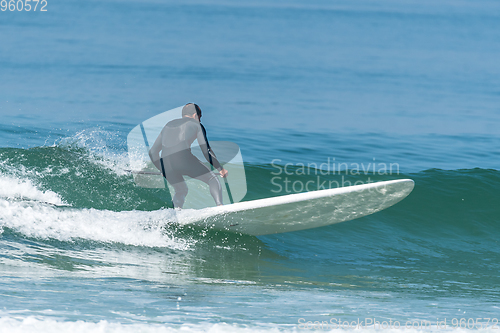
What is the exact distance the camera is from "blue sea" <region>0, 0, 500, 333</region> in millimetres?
4453

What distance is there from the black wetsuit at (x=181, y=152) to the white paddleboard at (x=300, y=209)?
289 millimetres

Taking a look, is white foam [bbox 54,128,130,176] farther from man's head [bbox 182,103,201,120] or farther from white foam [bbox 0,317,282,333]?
white foam [bbox 0,317,282,333]

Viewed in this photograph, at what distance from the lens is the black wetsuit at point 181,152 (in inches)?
251

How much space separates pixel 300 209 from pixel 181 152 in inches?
65.4

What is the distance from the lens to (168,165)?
6.46 m

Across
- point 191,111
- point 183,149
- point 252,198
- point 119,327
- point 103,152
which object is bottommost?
point 119,327

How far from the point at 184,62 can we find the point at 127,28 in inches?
658

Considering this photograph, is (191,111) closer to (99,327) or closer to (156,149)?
(156,149)

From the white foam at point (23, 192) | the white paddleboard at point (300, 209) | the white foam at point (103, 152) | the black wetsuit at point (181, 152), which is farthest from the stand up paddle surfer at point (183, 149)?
the white foam at point (103, 152)

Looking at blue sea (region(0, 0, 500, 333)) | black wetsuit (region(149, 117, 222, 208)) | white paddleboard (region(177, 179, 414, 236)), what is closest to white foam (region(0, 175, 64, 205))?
blue sea (region(0, 0, 500, 333))

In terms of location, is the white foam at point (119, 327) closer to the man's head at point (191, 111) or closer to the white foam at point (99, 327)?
the white foam at point (99, 327)

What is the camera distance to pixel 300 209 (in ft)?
20.9

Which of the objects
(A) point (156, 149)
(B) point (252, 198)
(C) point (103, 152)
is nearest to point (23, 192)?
(A) point (156, 149)

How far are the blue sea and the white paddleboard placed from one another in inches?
12.7
